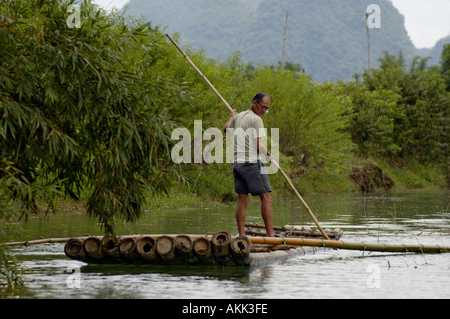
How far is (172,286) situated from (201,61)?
45.2ft

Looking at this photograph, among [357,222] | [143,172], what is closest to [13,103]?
[143,172]

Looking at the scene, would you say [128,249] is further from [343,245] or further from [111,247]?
[343,245]

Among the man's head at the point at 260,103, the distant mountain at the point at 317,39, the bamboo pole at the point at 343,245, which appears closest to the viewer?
the bamboo pole at the point at 343,245

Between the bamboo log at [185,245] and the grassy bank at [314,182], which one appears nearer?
the bamboo log at [185,245]

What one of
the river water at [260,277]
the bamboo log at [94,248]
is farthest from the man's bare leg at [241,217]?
the bamboo log at [94,248]

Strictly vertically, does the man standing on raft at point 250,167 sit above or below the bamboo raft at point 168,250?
above

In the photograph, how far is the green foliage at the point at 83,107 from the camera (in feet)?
18.5

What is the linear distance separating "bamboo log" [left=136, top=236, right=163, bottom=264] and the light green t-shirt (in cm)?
160

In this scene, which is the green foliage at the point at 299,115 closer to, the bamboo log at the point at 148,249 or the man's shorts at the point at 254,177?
the man's shorts at the point at 254,177

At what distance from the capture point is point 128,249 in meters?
6.54

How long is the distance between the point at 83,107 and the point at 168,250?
179cm
